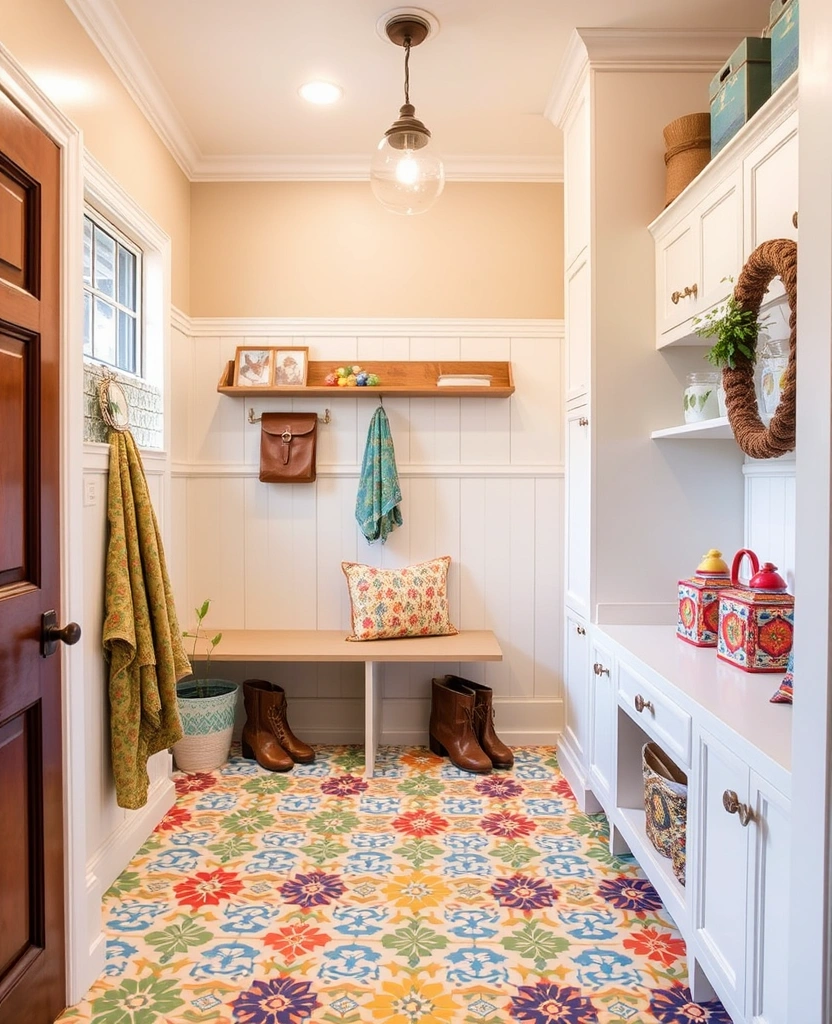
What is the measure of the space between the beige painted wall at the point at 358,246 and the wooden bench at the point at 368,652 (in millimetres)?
1591

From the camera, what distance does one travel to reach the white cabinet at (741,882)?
130 centimetres

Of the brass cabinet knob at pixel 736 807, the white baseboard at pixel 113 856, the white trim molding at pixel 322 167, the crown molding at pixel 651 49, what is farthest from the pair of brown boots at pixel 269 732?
the crown molding at pixel 651 49

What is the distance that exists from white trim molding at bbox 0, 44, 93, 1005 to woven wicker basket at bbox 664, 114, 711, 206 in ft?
6.11

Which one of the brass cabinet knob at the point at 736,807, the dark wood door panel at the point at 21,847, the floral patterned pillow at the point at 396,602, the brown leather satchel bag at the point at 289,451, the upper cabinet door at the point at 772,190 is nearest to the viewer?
the brass cabinet knob at the point at 736,807

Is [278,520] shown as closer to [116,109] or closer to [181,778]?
[181,778]

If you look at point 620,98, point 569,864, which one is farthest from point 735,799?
point 620,98

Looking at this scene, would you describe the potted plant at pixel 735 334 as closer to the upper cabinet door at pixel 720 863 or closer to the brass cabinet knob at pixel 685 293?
the brass cabinet knob at pixel 685 293

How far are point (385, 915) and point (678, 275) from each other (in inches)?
88.0

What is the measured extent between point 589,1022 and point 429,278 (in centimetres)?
297

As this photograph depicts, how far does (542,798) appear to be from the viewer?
286 centimetres

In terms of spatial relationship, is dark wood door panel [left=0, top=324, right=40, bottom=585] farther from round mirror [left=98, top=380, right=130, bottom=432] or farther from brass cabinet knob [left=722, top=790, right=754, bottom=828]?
brass cabinet knob [left=722, top=790, right=754, bottom=828]

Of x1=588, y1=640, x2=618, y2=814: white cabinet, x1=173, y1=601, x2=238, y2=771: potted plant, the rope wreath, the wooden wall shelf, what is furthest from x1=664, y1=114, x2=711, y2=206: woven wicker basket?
x1=173, y1=601, x2=238, y2=771: potted plant

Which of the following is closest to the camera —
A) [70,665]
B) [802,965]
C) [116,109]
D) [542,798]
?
[802,965]

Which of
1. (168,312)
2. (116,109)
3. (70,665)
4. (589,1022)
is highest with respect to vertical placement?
(116,109)
